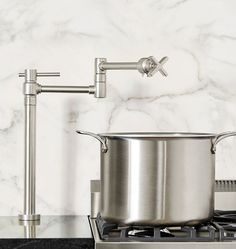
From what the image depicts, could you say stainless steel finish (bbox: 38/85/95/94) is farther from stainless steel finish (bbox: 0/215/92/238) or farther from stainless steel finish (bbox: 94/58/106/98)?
stainless steel finish (bbox: 0/215/92/238)

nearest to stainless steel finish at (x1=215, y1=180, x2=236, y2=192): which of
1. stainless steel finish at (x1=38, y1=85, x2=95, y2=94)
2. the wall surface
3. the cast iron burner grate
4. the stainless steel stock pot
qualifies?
the wall surface

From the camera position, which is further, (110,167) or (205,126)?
(205,126)

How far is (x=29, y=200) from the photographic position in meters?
1.56

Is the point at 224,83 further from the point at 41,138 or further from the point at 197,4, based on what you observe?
the point at 41,138

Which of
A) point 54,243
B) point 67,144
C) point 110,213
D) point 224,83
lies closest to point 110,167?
point 110,213

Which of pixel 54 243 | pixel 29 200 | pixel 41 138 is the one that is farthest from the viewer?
pixel 41 138

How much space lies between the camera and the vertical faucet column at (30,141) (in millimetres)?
1561

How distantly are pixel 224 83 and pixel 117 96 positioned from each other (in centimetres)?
30

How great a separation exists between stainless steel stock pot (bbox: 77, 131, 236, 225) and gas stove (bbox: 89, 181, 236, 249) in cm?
3

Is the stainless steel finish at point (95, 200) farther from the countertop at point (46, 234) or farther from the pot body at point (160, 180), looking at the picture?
the pot body at point (160, 180)

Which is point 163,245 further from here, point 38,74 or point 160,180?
point 38,74

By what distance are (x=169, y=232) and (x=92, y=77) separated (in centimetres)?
53

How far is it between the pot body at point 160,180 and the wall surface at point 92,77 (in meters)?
0.37

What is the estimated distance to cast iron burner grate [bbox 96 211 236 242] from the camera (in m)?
1.25
